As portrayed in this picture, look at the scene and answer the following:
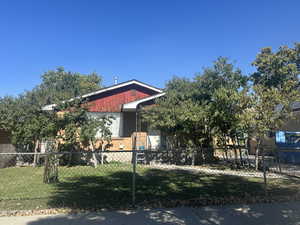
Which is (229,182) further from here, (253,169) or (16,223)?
(16,223)

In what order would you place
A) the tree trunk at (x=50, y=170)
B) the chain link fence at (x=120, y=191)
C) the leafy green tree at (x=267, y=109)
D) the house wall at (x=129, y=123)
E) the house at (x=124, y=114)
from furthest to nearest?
the house wall at (x=129, y=123) < the house at (x=124, y=114) < the tree trunk at (x=50, y=170) < the leafy green tree at (x=267, y=109) < the chain link fence at (x=120, y=191)

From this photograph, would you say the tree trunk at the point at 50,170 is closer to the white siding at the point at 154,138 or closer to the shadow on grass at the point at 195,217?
the shadow on grass at the point at 195,217

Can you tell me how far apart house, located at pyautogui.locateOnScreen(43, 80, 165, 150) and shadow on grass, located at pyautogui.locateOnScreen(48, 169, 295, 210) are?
532cm

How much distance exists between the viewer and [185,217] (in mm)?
4160

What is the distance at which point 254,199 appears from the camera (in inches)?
205

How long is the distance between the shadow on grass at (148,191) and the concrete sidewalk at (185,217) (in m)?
0.44

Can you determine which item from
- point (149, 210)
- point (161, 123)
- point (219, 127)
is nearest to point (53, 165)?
point (149, 210)

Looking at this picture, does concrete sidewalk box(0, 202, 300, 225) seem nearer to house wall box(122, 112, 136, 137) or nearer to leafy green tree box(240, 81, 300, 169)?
leafy green tree box(240, 81, 300, 169)

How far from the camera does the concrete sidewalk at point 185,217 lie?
154 inches

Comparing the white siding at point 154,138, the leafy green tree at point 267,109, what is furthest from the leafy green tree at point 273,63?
the leafy green tree at point 267,109

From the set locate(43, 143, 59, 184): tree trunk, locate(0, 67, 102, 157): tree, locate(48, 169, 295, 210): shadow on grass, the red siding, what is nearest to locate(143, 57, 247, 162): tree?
the red siding

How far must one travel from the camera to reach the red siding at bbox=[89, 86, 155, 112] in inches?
560

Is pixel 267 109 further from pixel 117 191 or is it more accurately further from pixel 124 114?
pixel 124 114

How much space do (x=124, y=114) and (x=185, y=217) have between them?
10548mm
